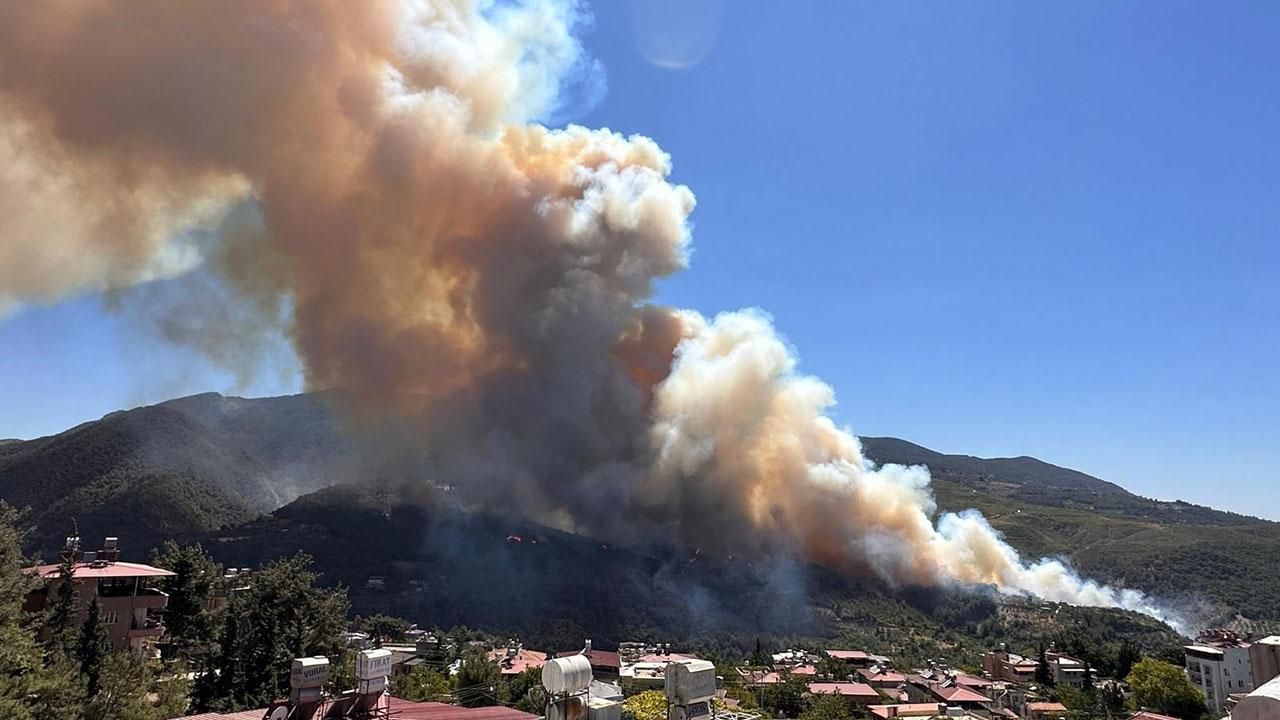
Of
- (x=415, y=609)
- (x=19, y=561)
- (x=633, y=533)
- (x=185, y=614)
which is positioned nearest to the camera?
(x=19, y=561)

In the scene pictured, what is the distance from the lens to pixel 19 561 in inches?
1097

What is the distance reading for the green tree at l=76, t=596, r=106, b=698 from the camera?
30.6m

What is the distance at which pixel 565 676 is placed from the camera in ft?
48.7

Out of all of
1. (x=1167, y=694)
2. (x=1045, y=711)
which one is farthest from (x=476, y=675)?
(x=1167, y=694)

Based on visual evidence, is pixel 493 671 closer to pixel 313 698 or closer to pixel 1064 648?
pixel 313 698

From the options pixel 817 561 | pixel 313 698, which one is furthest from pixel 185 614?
pixel 817 561

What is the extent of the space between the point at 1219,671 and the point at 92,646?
75.8 metres

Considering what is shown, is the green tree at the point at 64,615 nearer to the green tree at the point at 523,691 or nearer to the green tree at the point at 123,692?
the green tree at the point at 123,692

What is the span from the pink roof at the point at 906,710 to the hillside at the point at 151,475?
106 meters

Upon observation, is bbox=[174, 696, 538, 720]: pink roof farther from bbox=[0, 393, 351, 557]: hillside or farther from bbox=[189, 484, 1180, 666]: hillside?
bbox=[0, 393, 351, 557]: hillside

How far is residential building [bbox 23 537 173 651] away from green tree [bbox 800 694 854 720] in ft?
121

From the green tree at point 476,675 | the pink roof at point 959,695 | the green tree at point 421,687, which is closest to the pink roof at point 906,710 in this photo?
the pink roof at point 959,695

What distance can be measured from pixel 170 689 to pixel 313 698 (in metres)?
25.0

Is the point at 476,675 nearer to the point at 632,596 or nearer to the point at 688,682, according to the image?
the point at 688,682
